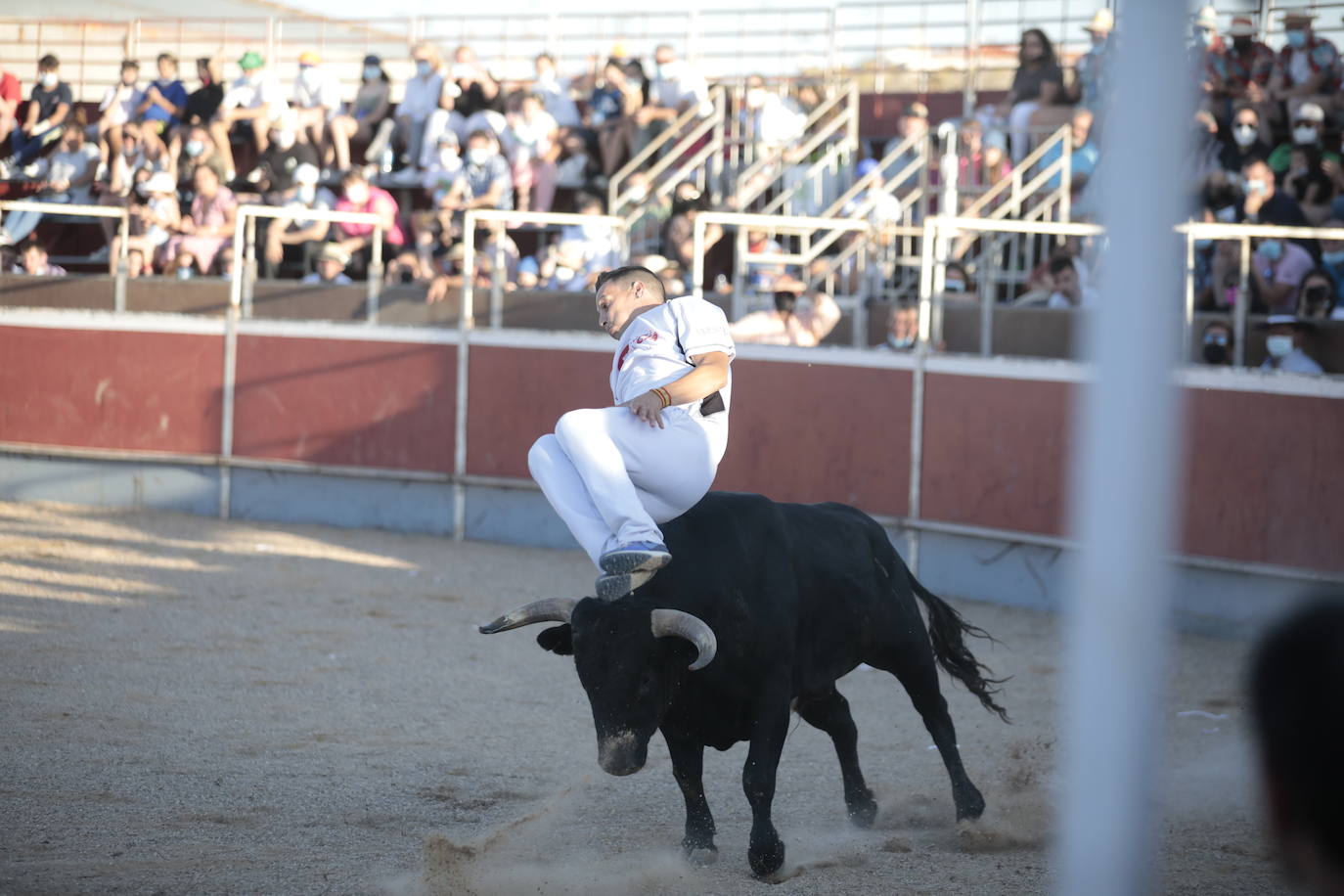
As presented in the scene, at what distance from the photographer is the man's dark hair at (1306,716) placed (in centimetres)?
149

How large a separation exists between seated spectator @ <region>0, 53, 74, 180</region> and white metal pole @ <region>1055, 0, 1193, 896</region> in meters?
17.1

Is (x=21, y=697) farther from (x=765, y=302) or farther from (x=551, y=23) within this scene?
(x=551, y=23)

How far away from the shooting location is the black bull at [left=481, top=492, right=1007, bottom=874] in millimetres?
4148

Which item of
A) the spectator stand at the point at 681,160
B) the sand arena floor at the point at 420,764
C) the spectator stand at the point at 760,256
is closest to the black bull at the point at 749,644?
the sand arena floor at the point at 420,764

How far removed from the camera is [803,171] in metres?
13.5

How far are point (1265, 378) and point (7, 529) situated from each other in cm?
858

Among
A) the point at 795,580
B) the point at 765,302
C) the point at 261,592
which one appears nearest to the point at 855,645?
the point at 795,580

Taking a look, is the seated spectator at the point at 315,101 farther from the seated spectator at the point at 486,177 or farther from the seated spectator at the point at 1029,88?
the seated spectator at the point at 1029,88

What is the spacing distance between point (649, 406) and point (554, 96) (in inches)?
461

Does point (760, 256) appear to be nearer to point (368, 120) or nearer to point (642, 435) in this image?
point (368, 120)

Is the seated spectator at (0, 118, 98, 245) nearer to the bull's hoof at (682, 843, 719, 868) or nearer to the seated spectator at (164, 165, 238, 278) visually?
the seated spectator at (164, 165, 238, 278)

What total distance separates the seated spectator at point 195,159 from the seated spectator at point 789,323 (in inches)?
270

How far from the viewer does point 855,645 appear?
4.92m

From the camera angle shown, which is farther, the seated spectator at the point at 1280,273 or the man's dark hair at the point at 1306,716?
the seated spectator at the point at 1280,273
